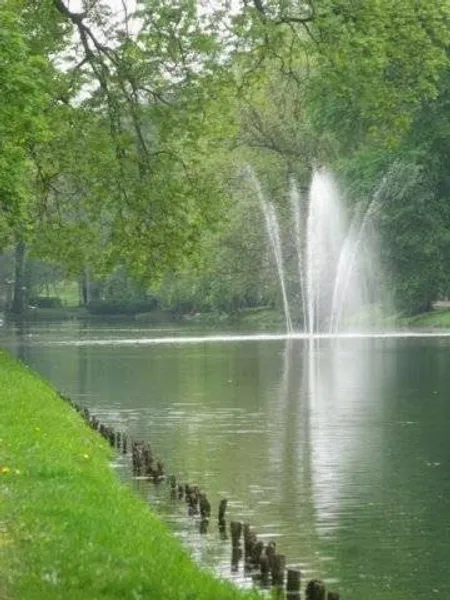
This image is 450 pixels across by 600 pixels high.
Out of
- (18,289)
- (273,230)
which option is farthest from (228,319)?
(18,289)

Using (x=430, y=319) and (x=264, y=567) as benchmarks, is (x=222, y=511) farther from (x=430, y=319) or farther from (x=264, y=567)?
(x=430, y=319)

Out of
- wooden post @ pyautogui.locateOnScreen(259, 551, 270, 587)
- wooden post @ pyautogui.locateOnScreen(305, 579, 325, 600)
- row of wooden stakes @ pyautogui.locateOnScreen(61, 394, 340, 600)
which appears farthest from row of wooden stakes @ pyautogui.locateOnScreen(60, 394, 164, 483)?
wooden post @ pyautogui.locateOnScreen(305, 579, 325, 600)

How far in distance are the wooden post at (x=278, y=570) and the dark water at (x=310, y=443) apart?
897mm

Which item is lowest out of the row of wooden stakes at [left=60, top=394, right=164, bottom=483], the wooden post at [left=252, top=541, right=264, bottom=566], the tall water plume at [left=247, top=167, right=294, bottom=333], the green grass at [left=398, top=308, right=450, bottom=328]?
the wooden post at [left=252, top=541, right=264, bottom=566]

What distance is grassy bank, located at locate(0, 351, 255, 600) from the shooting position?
41.6 ft

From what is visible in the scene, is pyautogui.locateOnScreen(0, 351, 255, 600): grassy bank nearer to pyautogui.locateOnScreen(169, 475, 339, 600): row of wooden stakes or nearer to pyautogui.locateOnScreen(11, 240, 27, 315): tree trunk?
pyautogui.locateOnScreen(169, 475, 339, 600): row of wooden stakes

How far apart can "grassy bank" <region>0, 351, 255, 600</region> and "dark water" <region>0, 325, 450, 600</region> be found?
64.8 inches

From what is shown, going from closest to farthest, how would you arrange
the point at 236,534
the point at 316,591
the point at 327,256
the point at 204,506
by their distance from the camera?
the point at 316,591 → the point at 236,534 → the point at 204,506 → the point at 327,256

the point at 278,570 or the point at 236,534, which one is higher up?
the point at 236,534

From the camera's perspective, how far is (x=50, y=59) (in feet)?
106

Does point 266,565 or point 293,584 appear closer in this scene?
point 293,584

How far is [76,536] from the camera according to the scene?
1520 centimetres

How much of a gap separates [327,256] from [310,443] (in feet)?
194

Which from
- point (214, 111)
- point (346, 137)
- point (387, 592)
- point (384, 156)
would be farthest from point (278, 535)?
point (384, 156)
